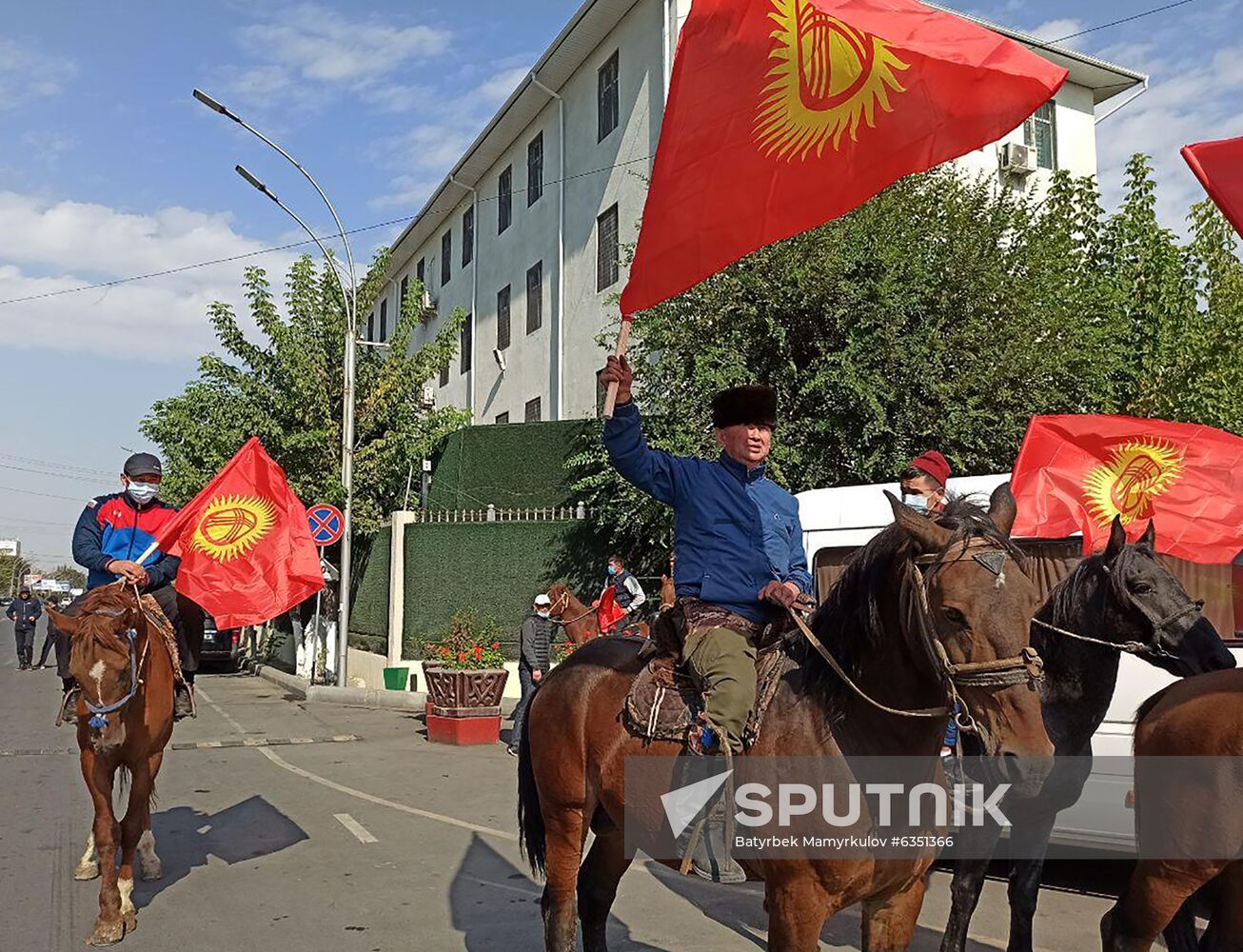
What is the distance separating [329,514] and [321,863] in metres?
11.2

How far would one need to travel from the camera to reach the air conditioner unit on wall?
23.0 meters

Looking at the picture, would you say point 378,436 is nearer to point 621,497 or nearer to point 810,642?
point 621,497

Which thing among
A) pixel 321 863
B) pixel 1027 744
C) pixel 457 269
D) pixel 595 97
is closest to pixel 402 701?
pixel 321 863

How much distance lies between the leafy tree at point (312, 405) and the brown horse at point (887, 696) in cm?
1913

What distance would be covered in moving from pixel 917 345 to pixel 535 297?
48.5 feet

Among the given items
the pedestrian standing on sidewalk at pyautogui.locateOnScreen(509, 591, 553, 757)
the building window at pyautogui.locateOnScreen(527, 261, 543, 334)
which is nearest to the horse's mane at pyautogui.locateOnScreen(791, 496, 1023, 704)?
the pedestrian standing on sidewalk at pyautogui.locateOnScreen(509, 591, 553, 757)

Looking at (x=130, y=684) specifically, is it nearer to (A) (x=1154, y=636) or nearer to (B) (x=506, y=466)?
(A) (x=1154, y=636)

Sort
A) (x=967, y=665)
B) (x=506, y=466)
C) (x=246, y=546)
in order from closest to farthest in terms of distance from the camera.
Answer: (x=967, y=665) → (x=246, y=546) → (x=506, y=466)

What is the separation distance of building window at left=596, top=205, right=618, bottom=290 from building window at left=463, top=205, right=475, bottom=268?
31.4 ft

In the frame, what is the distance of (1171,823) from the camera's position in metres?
4.69

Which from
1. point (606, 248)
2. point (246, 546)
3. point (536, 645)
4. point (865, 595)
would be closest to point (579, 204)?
point (606, 248)

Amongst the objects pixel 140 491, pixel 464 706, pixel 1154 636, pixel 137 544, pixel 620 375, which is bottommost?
pixel 464 706

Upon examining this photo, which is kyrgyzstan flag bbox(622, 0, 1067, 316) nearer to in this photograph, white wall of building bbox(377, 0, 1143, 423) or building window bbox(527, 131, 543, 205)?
white wall of building bbox(377, 0, 1143, 423)

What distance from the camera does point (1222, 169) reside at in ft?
18.0
